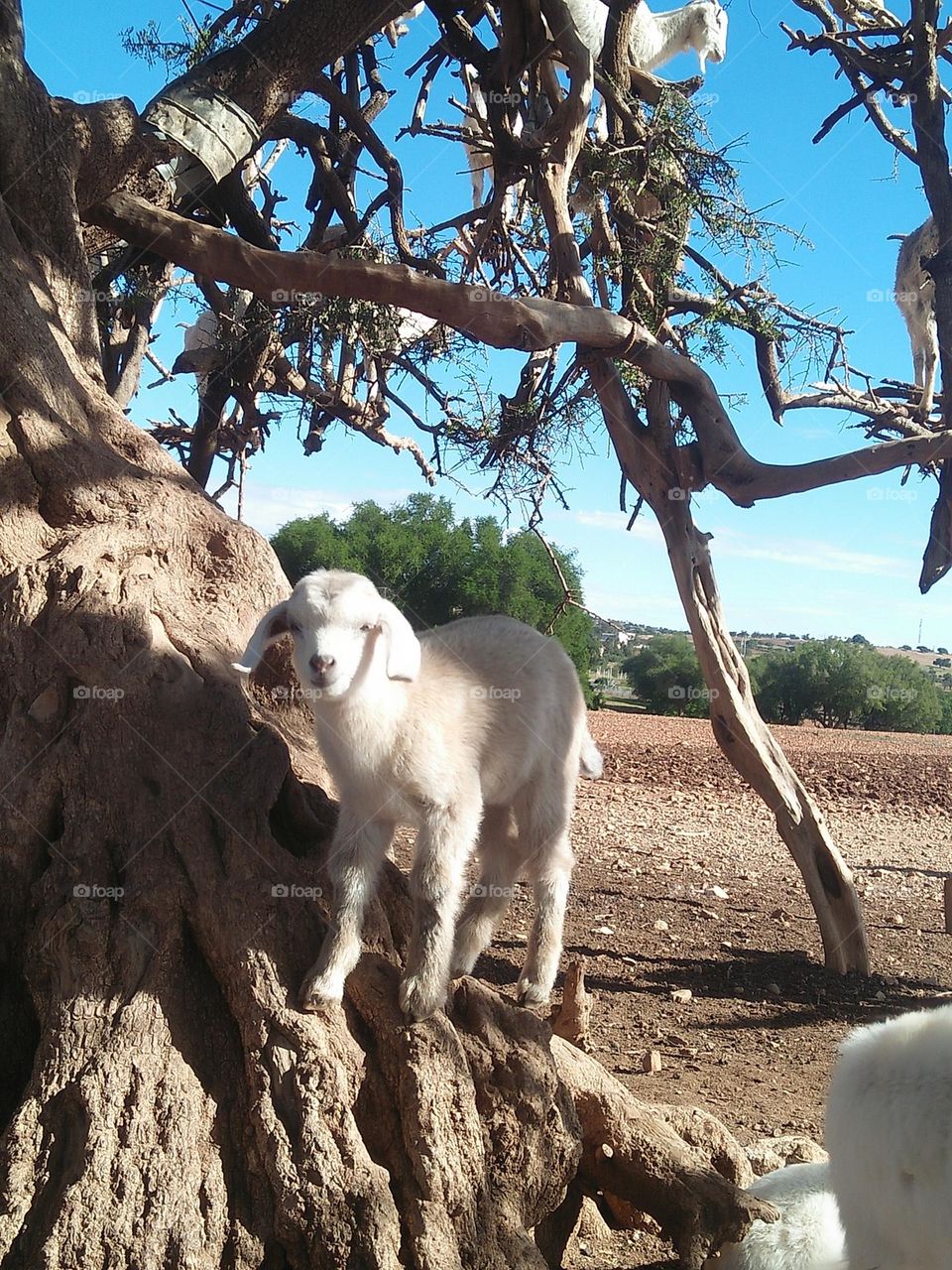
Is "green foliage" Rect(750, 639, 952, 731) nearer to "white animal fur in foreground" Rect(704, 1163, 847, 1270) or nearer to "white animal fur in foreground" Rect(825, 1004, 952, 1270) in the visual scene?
"white animal fur in foreground" Rect(704, 1163, 847, 1270)

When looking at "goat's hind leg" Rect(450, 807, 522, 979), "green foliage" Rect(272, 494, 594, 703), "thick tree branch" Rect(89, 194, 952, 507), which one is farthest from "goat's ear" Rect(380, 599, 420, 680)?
"green foliage" Rect(272, 494, 594, 703)

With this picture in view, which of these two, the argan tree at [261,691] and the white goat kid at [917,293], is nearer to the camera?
the argan tree at [261,691]

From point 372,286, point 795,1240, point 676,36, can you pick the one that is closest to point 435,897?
point 795,1240

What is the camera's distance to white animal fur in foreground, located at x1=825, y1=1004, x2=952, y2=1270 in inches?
116

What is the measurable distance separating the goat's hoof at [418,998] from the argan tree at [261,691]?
2.4 inches

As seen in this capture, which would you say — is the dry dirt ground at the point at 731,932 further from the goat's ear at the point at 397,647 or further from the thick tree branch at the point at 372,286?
the thick tree branch at the point at 372,286

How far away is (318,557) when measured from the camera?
12242 mm

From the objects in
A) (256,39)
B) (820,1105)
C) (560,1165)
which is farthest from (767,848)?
(256,39)

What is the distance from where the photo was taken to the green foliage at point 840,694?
25.3 metres

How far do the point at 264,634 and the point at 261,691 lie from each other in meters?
1.46

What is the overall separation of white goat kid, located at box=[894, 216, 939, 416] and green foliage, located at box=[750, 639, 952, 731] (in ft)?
48.7

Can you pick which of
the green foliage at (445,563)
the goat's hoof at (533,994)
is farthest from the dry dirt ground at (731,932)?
the green foliage at (445,563)

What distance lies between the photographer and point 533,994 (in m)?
4.72

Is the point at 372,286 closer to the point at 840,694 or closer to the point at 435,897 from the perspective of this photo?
the point at 435,897
